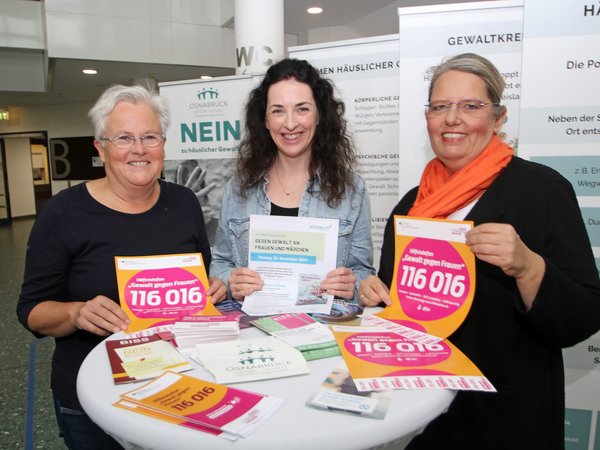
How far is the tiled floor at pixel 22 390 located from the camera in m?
2.86

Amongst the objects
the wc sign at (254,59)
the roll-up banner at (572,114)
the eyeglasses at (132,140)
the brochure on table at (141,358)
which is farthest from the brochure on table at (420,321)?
the wc sign at (254,59)

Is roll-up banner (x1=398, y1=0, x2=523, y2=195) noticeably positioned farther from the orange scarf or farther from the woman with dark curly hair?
the orange scarf

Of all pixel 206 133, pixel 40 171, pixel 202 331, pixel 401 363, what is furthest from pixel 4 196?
pixel 401 363

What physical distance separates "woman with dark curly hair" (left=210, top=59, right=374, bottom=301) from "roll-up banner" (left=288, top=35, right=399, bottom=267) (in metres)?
1.36

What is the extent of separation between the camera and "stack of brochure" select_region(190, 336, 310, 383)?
1.08m

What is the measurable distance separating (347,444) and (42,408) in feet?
10.6

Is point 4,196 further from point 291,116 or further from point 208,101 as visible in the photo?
point 291,116

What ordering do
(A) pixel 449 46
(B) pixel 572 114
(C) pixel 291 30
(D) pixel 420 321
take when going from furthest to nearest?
(C) pixel 291 30 → (A) pixel 449 46 → (B) pixel 572 114 → (D) pixel 420 321

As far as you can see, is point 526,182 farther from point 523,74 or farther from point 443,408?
point 523,74

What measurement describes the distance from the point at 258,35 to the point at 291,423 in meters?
4.67

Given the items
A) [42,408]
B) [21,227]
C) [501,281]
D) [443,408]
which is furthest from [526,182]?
[21,227]

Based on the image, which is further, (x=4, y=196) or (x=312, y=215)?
(x=4, y=196)

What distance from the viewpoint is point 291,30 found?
8891mm

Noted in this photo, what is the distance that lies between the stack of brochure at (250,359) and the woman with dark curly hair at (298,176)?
763 mm
